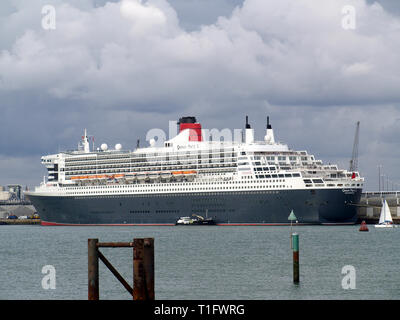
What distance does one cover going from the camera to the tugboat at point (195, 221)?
83062 mm

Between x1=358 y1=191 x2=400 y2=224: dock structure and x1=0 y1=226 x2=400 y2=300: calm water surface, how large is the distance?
24721mm

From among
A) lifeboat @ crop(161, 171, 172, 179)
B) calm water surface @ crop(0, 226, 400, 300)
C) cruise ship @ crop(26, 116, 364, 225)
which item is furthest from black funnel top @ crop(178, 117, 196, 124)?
calm water surface @ crop(0, 226, 400, 300)

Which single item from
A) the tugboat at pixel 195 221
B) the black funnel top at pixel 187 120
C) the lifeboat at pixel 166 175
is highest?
the black funnel top at pixel 187 120

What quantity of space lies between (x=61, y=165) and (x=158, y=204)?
60.1 ft

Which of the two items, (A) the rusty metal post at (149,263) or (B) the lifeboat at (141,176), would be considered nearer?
(A) the rusty metal post at (149,263)

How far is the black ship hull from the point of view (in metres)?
78.8

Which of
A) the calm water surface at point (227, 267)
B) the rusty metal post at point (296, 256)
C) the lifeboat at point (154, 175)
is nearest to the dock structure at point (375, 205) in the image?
the lifeboat at point (154, 175)

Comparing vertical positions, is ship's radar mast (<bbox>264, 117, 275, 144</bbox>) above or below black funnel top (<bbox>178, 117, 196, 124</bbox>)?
below

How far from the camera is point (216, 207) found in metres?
83.6

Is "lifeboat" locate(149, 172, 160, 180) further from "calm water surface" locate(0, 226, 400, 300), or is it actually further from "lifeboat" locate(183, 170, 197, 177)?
"calm water surface" locate(0, 226, 400, 300)

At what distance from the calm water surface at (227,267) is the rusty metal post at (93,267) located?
781 centimetres

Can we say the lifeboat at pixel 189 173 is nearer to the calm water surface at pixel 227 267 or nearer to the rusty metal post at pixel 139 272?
the calm water surface at pixel 227 267

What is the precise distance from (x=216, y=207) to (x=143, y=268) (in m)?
61.8
